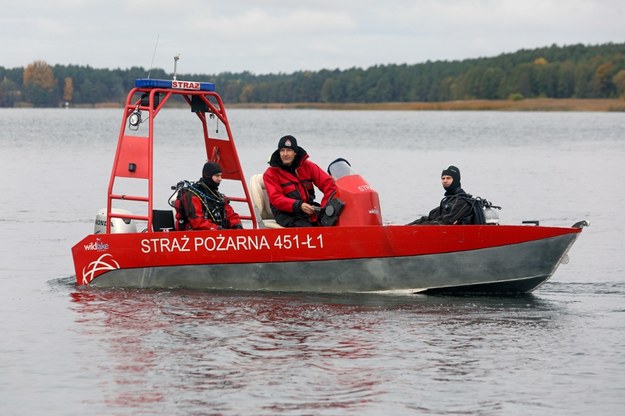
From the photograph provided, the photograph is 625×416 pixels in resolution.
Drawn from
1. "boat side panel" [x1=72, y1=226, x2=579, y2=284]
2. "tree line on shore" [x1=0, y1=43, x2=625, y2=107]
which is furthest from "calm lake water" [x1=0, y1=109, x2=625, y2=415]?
"tree line on shore" [x1=0, y1=43, x2=625, y2=107]

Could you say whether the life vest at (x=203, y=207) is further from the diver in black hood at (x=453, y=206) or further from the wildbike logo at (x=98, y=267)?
the diver in black hood at (x=453, y=206)

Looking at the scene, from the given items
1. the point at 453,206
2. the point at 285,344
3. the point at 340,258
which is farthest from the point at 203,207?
the point at 285,344

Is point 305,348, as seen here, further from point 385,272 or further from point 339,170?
point 339,170

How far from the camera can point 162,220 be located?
14523 millimetres

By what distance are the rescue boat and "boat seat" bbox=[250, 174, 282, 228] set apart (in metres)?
0.01

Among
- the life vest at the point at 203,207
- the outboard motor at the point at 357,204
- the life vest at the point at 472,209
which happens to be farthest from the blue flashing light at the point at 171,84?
the life vest at the point at 472,209

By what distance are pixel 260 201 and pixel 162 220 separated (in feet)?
3.97

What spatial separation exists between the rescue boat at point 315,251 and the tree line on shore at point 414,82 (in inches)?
4973

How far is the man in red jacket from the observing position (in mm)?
13656

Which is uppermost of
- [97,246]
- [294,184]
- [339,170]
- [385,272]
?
[339,170]

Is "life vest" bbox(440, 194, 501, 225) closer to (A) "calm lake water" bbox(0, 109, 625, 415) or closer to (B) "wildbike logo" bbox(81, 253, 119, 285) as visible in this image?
(A) "calm lake water" bbox(0, 109, 625, 415)

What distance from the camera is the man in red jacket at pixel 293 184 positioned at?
13656mm

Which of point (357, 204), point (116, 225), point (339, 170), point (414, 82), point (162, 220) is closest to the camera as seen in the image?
point (357, 204)

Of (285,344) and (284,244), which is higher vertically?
(284,244)
